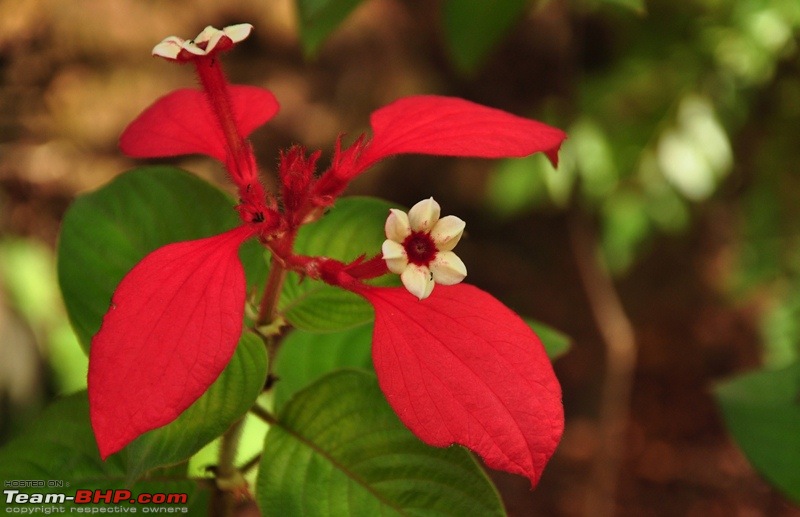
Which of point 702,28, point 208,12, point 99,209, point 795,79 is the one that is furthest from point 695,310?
point 99,209

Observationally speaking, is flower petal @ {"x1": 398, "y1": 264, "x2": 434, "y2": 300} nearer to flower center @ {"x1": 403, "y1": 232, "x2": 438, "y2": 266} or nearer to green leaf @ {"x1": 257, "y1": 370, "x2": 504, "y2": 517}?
flower center @ {"x1": 403, "y1": 232, "x2": 438, "y2": 266}

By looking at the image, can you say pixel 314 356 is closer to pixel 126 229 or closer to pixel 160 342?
pixel 126 229

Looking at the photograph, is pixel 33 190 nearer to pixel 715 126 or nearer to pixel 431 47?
pixel 431 47

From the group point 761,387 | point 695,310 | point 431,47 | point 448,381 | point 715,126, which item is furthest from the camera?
point 695,310

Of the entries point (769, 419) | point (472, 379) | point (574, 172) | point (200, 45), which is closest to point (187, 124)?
point (200, 45)

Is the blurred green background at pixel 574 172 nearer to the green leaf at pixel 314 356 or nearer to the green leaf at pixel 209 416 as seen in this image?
the green leaf at pixel 314 356
